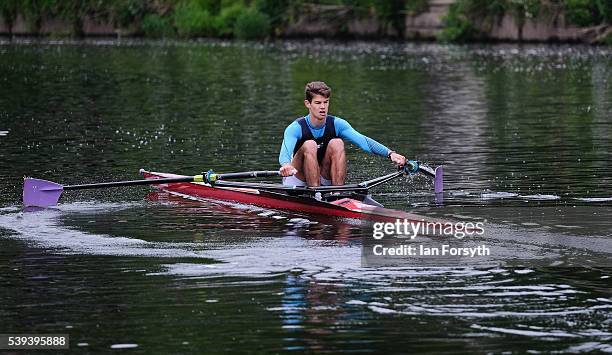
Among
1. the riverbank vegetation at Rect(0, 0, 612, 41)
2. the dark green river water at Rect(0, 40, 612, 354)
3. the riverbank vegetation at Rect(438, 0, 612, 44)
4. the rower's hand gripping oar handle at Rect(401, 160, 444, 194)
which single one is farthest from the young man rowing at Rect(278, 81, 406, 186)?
the riverbank vegetation at Rect(0, 0, 612, 41)

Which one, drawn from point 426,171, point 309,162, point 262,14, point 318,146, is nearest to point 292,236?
point 309,162

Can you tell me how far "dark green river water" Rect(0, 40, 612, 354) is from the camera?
12.5 m

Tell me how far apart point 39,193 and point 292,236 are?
4.67 metres

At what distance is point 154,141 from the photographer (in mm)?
29391

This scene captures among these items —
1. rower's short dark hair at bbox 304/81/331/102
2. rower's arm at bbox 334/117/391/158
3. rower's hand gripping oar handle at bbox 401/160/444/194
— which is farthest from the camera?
rower's arm at bbox 334/117/391/158

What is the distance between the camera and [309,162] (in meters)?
19.2

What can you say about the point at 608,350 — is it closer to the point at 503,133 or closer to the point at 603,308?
the point at 603,308

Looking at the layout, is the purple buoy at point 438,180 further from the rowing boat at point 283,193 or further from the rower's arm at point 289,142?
the rower's arm at point 289,142

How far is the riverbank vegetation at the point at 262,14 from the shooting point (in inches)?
2985

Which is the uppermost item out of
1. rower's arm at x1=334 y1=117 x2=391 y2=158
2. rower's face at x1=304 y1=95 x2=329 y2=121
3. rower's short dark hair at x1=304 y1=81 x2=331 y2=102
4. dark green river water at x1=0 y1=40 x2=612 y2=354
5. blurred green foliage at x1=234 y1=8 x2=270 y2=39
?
blurred green foliage at x1=234 y1=8 x2=270 y2=39

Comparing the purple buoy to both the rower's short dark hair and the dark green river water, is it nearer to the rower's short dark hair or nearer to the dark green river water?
the dark green river water

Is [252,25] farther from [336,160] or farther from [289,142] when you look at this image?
[336,160]

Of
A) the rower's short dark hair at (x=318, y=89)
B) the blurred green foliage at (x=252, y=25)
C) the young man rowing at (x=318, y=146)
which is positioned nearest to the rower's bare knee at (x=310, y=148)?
the young man rowing at (x=318, y=146)

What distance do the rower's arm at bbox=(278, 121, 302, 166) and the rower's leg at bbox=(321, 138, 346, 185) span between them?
1.51 ft
